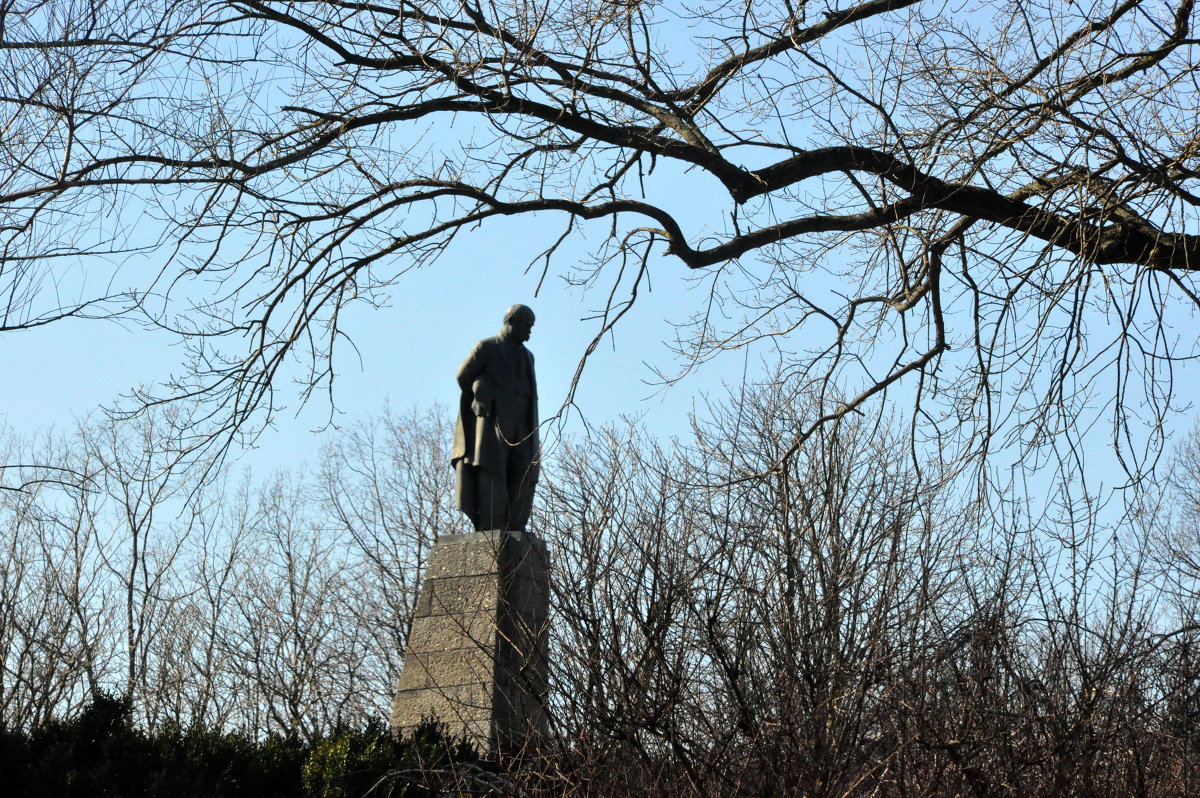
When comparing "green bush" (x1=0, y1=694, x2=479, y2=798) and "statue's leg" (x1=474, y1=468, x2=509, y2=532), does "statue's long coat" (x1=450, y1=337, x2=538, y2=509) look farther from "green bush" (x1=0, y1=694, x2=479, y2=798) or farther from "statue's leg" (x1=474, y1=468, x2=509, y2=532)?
"green bush" (x1=0, y1=694, x2=479, y2=798)

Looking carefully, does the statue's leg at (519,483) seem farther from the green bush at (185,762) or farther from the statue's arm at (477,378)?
the green bush at (185,762)

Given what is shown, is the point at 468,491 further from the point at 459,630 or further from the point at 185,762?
the point at 185,762

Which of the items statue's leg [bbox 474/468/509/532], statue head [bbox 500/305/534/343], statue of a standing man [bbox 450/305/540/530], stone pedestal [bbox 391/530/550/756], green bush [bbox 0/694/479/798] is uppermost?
statue head [bbox 500/305/534/343]

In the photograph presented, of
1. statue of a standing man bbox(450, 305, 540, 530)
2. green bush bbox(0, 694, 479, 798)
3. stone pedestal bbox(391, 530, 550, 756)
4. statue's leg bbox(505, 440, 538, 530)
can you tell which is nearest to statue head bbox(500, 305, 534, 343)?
statue of a standing man bbox(450, 305, 540, 530)

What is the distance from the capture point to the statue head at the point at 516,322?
10.5m

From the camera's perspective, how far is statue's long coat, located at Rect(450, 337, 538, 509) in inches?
407

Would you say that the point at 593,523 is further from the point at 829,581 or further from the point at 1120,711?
the point at 1120,711

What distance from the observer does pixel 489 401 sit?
1040cm

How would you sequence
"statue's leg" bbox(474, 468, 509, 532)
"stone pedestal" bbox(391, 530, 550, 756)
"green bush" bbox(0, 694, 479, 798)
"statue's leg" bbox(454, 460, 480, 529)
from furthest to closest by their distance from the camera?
"statue's leg" bbox(454, 460, 480, 529), "statue's leg" bbox(474, 468, 509, 532), "stone pedestal" bbox(391, 530, 550, 756), "green bush" bbox(0, 694, 479, 798)

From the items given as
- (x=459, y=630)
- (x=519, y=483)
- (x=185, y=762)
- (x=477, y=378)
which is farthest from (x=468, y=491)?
(x=185, y=762)

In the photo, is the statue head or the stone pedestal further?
the statue head

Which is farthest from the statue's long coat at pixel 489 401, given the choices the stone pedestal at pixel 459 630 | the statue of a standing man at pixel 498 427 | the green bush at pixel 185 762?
the green bush at pixel 185 762

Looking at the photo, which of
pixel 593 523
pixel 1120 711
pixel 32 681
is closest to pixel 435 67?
pixel 593 523

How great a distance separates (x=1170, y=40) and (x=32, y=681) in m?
16.6
